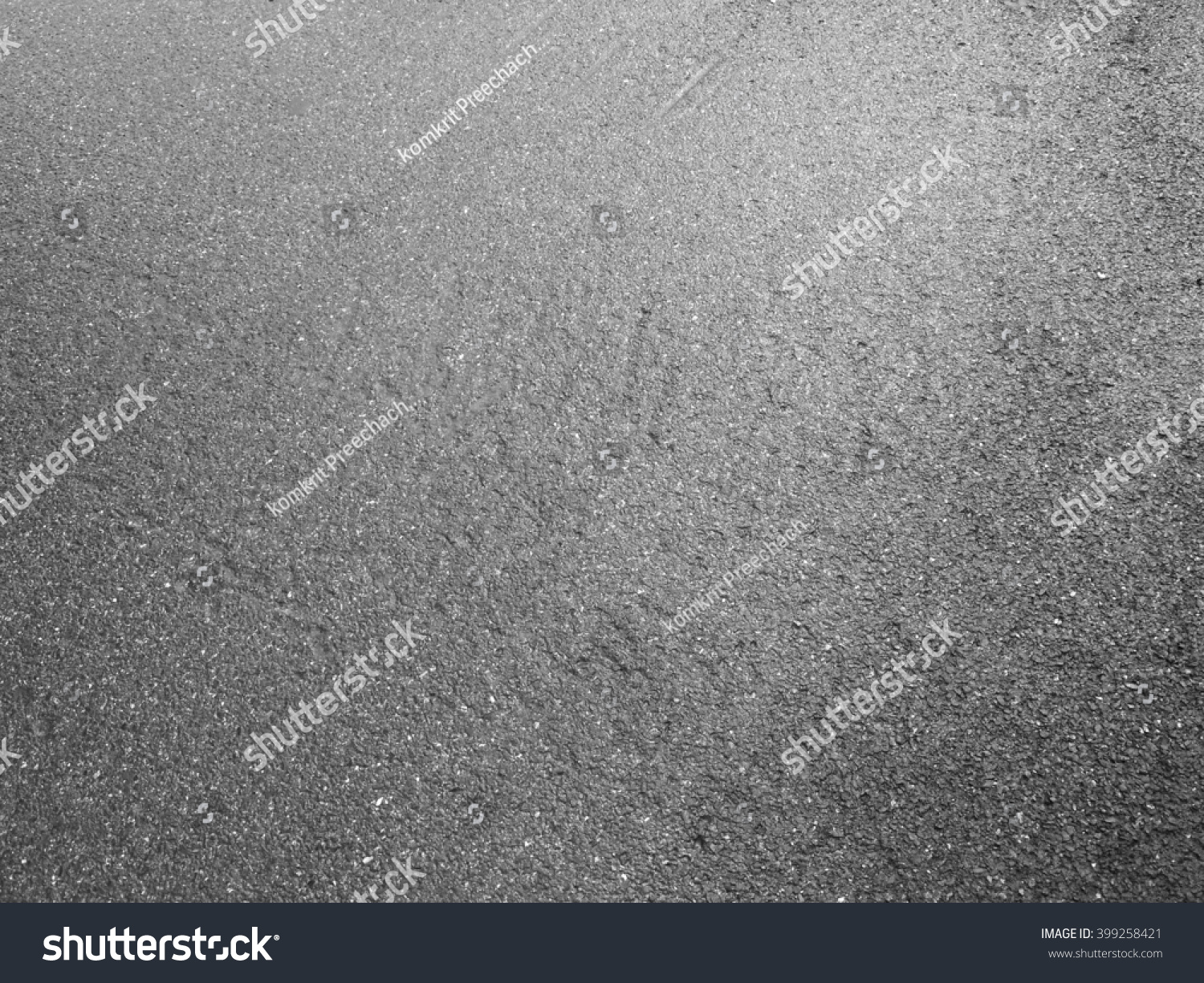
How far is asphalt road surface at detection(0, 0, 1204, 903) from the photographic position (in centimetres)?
327

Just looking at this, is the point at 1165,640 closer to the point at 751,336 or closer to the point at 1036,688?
the point at 1036,688

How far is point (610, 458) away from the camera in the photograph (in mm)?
3939

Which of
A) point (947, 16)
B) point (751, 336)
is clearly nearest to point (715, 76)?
point (947, 16)

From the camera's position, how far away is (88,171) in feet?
15.9

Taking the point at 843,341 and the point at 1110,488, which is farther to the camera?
the point at 843,341

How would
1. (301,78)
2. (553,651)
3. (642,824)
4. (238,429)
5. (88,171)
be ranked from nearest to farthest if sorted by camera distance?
(642,824), (553,651), (238,429), (88,171), (301,78)

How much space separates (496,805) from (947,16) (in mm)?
4474

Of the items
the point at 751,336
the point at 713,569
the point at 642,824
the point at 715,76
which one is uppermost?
the point at 715,76

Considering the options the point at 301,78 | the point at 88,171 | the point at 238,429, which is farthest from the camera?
→ the point at 301,78

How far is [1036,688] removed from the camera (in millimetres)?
3381

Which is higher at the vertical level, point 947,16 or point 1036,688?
point 947,16

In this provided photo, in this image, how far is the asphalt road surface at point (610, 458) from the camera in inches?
129

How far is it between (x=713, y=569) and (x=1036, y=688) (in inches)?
45.5

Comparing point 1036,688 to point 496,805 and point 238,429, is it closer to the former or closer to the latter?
point 496,805
